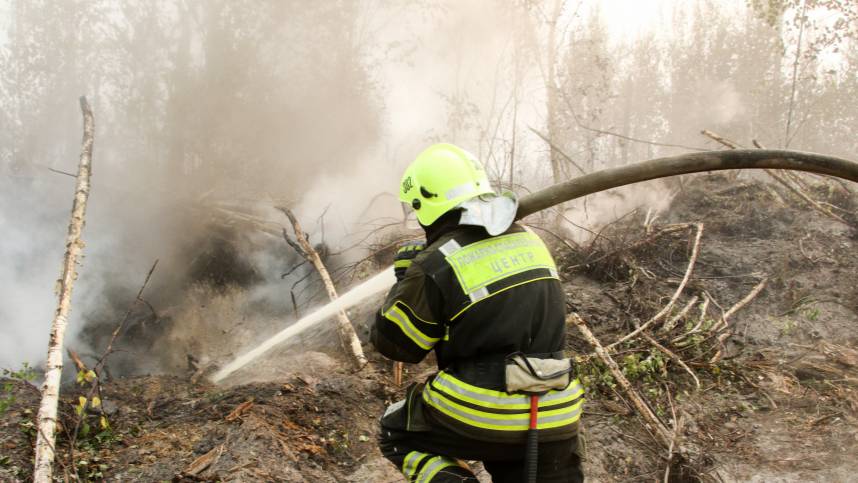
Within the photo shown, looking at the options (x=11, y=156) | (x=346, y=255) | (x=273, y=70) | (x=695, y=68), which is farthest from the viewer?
(x=695, y=68)

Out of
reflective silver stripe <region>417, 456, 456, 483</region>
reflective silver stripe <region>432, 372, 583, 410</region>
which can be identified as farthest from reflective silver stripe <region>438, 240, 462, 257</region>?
reflective silver stripe <region>417, 456, 456, 483</region>

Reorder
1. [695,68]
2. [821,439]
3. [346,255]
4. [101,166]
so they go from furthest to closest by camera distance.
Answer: [695,68], [101,166], [346,255], [821,439]

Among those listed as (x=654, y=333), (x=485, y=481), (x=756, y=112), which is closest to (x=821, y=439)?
(x=654, y=333)

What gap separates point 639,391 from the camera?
4742 mm

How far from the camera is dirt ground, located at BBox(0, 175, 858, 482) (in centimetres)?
377

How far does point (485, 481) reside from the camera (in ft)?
12.8

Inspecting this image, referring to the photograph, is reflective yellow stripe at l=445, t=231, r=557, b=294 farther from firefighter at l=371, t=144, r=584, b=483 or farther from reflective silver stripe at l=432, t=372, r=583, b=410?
reflective silver stripe at l=432, t=372, r=583, b=410

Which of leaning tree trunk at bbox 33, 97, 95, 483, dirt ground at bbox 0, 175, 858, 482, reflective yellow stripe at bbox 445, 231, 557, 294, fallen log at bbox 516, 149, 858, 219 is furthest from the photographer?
dirt ground at bbox 0, 175, 858, 482

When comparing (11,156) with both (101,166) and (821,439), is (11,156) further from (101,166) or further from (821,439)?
(821,439)

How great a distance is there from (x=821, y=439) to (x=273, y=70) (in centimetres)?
1537

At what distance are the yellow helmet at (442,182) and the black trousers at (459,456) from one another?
77 cm

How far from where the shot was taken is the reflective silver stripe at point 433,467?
201 centimetres

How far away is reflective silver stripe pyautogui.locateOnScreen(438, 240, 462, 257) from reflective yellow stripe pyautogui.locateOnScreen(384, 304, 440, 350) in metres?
0.27

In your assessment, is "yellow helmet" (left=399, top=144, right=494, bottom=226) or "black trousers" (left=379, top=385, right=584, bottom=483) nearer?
Answer: "black trousers" (left=379, top=385, right=584, bottom=483)
